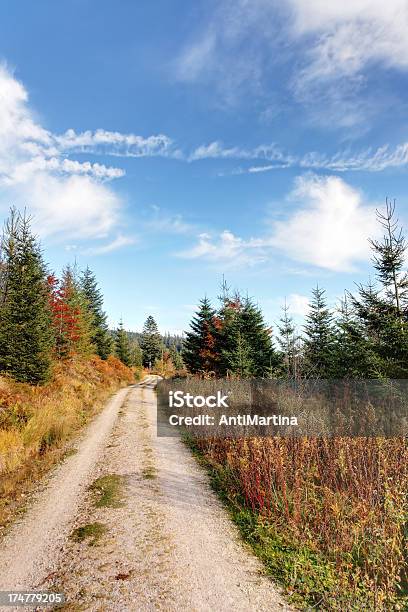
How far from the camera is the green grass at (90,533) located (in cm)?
533

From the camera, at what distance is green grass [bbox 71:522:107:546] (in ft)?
17.5

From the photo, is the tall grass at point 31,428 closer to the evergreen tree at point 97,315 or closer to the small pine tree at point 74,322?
the small pine tree at point 74,322

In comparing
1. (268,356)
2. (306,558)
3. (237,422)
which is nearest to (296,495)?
(306,558)

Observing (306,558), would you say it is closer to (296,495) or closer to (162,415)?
(296,495)

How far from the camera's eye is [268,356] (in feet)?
81.0

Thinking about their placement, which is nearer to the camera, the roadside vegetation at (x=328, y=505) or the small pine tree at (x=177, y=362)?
the roadside vegetation at (x=328, y=505)

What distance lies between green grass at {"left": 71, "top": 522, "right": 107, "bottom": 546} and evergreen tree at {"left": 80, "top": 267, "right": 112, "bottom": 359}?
4183 centimetres

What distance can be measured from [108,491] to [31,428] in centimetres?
472

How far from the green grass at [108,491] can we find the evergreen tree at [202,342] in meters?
19.9

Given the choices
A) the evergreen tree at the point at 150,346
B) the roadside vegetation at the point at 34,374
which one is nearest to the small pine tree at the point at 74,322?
the roadside vegetation at the point at 34,374

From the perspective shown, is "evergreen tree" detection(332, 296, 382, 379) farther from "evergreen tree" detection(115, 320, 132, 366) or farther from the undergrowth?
"evergreen tree" detection(115, 320, 132, 366)

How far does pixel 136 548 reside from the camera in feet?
16.5

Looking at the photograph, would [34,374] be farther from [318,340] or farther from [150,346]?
[150,346]

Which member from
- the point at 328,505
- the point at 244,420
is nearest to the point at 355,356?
the point at 244,420
